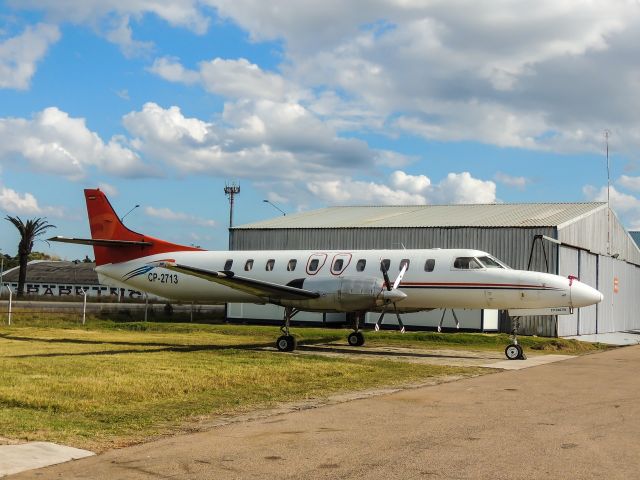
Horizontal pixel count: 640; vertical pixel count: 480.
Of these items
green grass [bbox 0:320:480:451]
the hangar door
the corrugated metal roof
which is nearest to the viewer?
green grass [bbox 0:320:480:451]

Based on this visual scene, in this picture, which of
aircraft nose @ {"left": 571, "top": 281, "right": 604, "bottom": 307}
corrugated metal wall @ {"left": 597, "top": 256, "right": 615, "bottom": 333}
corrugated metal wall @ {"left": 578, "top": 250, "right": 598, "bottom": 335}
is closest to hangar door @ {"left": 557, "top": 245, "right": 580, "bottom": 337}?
corrugated metal wall @ {"left": 578, "top": 250, "right": 598, "bottom": 335}

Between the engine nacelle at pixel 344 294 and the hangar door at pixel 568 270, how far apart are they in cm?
1475

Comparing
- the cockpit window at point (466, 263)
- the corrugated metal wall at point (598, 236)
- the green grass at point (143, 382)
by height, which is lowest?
the green grass at point (143, 382)

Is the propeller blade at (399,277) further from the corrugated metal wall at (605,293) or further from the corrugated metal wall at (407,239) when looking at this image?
the corrugated metal wall at (605,293)

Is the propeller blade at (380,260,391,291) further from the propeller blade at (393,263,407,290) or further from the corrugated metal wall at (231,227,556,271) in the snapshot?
the corrugated metal wall at (231,227,556,271)

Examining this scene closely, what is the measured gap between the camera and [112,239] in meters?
30.9

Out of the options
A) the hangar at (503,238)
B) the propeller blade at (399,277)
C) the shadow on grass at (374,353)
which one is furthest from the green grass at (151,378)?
the hangar at (503,238)

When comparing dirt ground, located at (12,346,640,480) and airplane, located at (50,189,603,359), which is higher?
airplane, located at (50,189,603,359)

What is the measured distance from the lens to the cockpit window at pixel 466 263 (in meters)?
24.0

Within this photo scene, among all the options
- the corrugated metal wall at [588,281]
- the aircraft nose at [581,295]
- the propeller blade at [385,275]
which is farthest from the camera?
the corrugated metal wall at [588,281]

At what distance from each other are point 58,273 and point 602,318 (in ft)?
247

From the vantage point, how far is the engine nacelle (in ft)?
76.1

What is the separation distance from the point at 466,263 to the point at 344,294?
13.5 feet

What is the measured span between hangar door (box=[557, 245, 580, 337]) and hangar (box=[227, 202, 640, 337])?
5 cm
